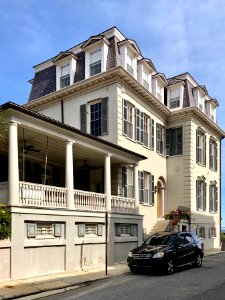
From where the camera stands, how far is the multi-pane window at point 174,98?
30109 mm

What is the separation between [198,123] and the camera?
30.5 metres

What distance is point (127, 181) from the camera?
22.7m

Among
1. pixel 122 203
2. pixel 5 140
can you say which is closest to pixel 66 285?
pixel 5 140

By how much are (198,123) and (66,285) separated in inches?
815

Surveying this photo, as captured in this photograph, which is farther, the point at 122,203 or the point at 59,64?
the point at 59,64

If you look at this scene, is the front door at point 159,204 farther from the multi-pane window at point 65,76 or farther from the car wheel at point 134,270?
the car wheel at point 134,270

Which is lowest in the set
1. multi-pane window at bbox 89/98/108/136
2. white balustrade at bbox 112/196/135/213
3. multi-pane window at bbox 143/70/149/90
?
white balustrade at bbox 112/196/135/213

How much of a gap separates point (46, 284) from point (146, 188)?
1422cm

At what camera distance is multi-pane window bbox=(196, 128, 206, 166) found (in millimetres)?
30266

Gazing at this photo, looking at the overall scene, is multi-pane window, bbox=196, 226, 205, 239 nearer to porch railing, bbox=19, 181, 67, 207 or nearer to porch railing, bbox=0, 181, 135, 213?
porch railing, bbox=0, 181, 135, 213

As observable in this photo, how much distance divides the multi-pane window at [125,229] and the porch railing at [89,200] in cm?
143

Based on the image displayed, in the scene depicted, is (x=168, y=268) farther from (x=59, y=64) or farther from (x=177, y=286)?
(x=59, y=64)

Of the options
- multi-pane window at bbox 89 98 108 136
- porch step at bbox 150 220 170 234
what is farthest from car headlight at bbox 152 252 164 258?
porch step at bbox 150 220 170 234

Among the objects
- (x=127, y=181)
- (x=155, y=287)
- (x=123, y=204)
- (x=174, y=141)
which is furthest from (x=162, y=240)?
(x=174, y=141)
